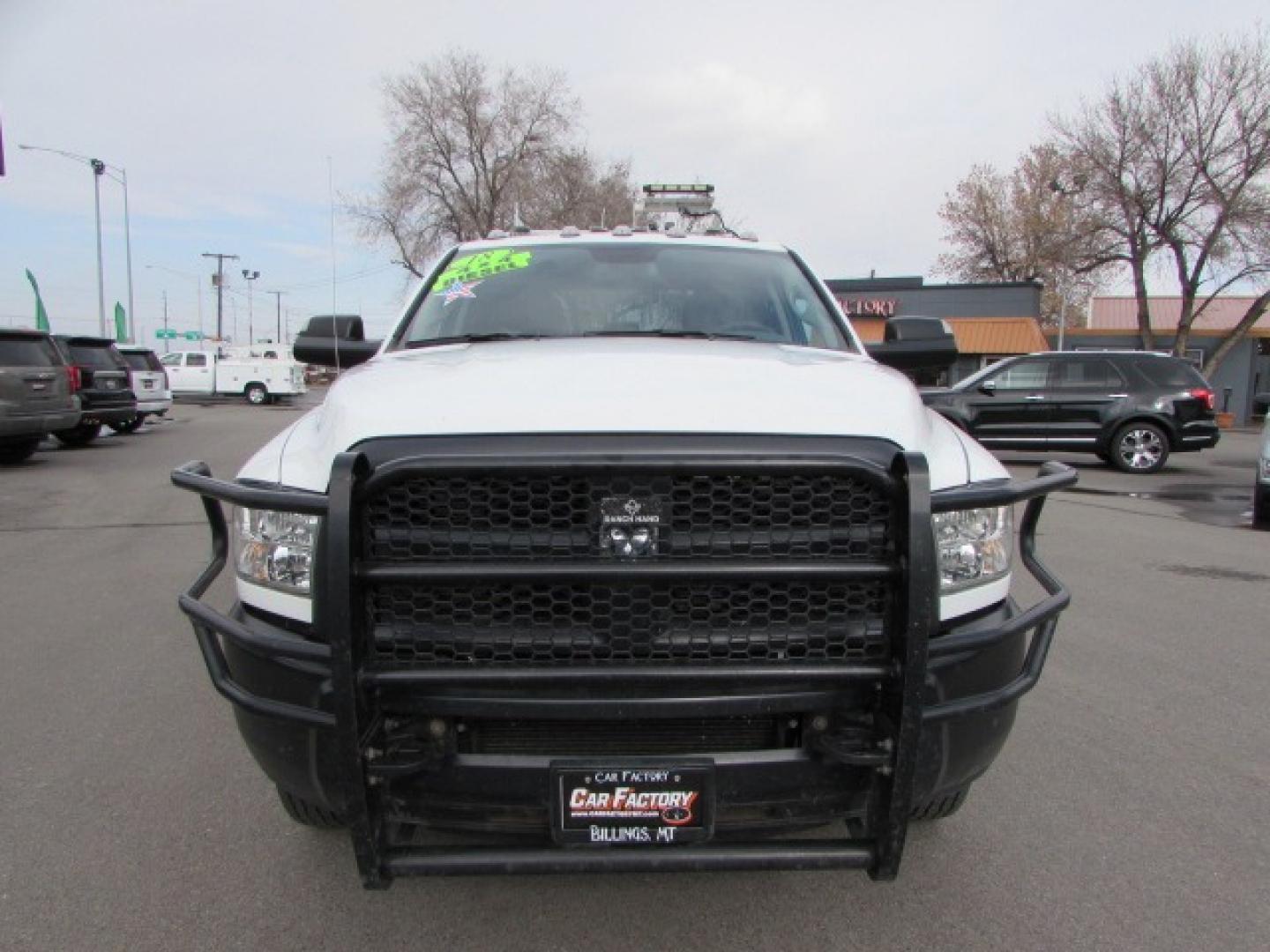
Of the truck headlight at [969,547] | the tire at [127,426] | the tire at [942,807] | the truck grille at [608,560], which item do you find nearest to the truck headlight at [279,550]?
the truck grille at [608,560]

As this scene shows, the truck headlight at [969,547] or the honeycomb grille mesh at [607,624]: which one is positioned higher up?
the truck headlight at [969,547]

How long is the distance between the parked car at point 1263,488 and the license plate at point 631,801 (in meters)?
9.05

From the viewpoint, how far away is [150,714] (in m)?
3.95

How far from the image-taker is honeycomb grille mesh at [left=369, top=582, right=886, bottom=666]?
1.99 metres

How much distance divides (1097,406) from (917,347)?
11754mm

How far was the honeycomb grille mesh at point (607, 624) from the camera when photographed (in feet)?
6.52

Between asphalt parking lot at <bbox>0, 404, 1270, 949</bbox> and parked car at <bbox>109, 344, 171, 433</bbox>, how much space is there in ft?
50.4

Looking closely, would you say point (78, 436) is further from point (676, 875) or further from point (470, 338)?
point (676, 875)

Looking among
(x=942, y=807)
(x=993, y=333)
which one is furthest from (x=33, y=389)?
(x=993, y=333)

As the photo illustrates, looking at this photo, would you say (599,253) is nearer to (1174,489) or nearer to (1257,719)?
(1257,719)

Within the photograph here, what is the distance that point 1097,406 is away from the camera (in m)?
13.9

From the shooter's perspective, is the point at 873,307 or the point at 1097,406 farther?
the point at 873,307

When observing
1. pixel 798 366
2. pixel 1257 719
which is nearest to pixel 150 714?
pixel 798 366

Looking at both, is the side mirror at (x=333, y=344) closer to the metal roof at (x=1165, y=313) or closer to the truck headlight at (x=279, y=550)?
the truck headlight at (x=279, y=550)
